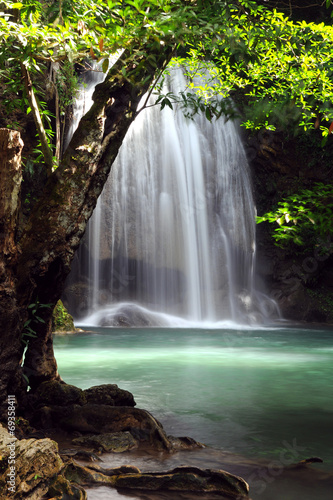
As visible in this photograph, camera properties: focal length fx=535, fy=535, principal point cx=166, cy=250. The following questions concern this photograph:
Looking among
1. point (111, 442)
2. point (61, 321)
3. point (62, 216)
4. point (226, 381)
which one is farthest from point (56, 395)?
point (61, 321)

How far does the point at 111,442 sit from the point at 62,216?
1.75 meters

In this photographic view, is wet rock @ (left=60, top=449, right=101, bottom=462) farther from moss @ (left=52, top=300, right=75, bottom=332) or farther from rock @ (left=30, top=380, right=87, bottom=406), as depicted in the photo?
moss @ (left=52, top=300, right=75, bottom=332)

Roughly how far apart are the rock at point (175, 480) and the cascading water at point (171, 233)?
14109mm

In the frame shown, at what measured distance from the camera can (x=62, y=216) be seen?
4.25m

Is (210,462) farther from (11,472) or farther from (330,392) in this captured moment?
(330,392)

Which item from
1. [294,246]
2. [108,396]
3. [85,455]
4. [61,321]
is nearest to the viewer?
[85,455]

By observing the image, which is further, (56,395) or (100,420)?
(56,395)

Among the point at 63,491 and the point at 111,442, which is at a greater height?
the point at 63,491

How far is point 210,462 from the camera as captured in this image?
11.8 feet

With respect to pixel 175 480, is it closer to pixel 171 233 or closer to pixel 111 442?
pixel 111 442

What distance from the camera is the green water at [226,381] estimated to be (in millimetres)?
4457

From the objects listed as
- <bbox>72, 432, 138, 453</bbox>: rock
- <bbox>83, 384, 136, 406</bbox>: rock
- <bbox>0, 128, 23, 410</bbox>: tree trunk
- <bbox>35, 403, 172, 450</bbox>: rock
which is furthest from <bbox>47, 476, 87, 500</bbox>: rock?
<bbox>83, 384, 136, 406</bbox>: rock

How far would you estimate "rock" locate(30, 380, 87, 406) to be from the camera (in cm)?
438

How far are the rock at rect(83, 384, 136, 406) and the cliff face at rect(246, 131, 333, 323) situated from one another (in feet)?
52.2
